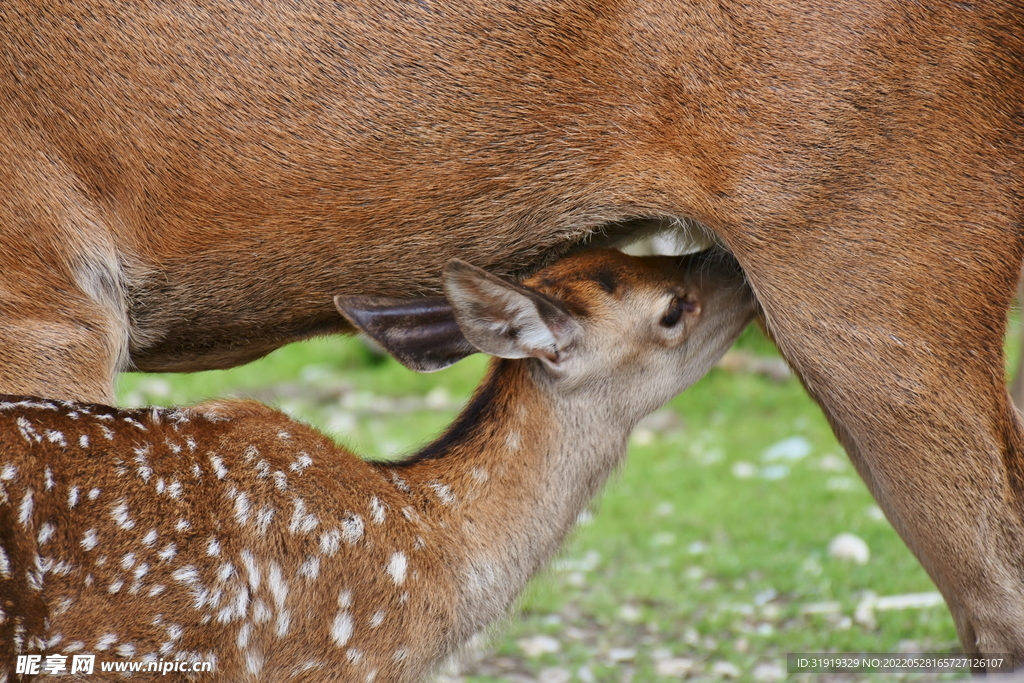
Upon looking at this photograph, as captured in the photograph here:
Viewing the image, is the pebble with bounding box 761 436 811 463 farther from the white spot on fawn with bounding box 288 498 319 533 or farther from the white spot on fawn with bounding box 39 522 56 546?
the white spot on fawn with bounding box 39 522 56 546

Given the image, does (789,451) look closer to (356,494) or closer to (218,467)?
(356,494)

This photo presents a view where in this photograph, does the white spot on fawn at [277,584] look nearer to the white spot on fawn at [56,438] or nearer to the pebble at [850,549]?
the white spot on fawn at [56,438]

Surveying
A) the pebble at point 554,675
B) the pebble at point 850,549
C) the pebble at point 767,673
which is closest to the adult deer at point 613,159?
the pebble at point 767,673

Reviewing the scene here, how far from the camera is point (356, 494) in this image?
386 cm

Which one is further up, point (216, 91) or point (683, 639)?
point (216, 91)

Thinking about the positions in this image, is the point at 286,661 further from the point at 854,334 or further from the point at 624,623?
the point at 624,623

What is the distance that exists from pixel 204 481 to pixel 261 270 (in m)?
0.67

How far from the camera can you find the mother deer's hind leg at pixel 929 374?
370 cm

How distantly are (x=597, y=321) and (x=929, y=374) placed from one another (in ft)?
3.40

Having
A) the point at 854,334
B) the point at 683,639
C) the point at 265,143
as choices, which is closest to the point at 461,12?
the point at 265,143

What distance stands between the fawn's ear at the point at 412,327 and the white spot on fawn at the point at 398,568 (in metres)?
0.61

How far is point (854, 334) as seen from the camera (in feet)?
12.2

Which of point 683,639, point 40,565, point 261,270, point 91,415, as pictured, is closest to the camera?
point 40,565

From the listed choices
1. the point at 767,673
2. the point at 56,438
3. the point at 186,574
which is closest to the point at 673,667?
the point at 767,673
